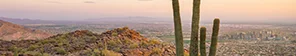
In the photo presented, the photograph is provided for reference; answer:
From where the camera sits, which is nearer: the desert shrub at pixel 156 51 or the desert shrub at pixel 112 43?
the desert shrub at pixel 156 51

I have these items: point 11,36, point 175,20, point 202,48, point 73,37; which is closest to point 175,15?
point 175,20

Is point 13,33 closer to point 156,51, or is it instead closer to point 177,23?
point 156,51

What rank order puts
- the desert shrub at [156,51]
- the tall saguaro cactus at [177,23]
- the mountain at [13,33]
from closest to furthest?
the tall saguaro cactus at [177,23]
the desert shrub at [156,51]
the mountain at [13,33]

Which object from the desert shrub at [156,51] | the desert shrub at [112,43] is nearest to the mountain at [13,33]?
the desert shrub at [112,43]

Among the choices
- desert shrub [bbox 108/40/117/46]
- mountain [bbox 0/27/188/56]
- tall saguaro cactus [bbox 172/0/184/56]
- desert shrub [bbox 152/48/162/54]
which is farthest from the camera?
desert shrub [bbox 108/40/117/46]

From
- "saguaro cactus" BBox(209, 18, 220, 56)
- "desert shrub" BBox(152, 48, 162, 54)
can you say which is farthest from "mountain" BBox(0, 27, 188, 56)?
"saguaro cactus" BBox(209, 18, 220, 56)

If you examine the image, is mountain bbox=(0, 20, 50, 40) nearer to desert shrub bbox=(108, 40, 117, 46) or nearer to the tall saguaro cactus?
desert shrub bbox=(108, 40, 117, 46)

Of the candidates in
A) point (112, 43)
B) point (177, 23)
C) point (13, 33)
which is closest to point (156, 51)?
point (112, 43)

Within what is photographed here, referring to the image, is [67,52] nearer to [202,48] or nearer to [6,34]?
[202,48]

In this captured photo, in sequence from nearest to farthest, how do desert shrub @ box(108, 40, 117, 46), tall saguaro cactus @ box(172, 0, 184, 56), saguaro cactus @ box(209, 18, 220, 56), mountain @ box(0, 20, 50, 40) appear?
saguaro cactus @ box(209, 18, 220, 56) → tall saguaro cactus @ box(172, 0, 184, 56) → desert shrub @ box(108, 40, 117, 46) → mountain @ box(0, 20, 50, 40)

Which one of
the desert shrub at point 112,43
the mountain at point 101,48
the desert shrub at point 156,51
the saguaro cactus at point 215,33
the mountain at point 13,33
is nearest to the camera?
the saguaro cactus at point 215,33

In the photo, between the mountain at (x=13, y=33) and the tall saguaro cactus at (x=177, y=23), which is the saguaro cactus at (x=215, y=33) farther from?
the mountain at (x=13, y=33)

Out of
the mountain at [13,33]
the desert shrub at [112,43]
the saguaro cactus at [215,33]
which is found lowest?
the mountain at [13,33]

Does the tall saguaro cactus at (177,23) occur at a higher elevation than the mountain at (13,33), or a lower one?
higher
